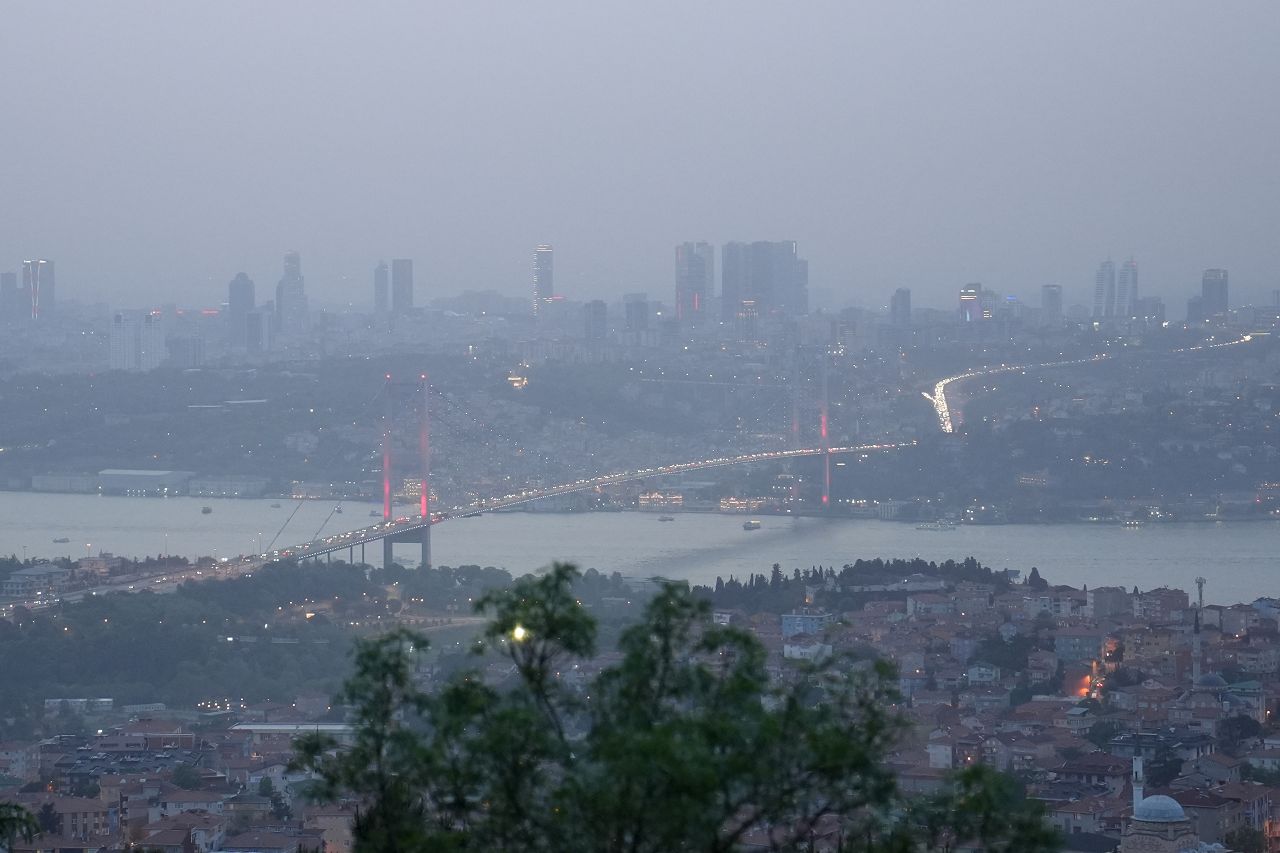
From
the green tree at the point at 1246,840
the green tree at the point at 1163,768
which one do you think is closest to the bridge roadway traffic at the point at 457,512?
the green tree at the point at 1163,768

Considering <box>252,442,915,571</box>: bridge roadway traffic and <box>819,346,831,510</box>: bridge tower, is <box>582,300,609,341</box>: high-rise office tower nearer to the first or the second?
<box>819,346,831,510</box>: bridge tower

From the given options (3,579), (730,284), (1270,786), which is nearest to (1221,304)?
(730,284)

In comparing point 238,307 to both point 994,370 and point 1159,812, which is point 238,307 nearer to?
point 994,370

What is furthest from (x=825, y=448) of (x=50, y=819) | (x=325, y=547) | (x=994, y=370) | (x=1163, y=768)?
(x=50, y=819)

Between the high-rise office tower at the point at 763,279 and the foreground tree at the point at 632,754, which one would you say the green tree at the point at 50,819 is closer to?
the foreground tree at the point at 632,754

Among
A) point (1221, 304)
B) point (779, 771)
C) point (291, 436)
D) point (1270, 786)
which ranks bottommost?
point (1270, 786)

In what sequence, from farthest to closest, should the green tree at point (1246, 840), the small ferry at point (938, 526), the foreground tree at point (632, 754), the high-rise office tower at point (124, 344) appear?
the high-rise office tower at point (124, 344)
the small ferry at point (938, 526)
the green tree at point (1246, 840)
the foreground tree at point (632, 754)

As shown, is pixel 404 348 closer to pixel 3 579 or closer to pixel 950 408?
pixel 950 408
